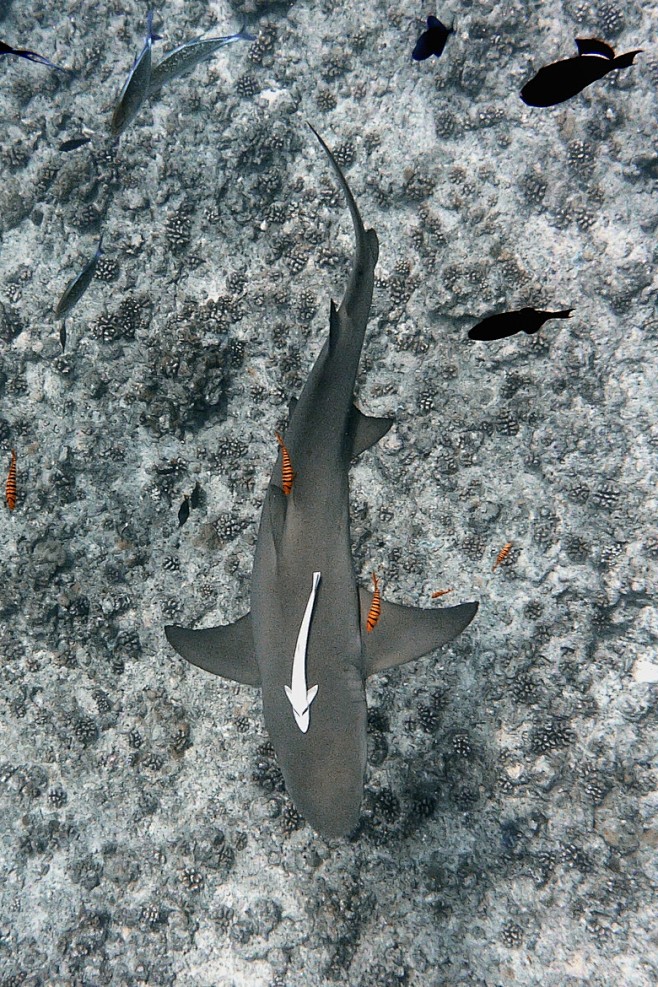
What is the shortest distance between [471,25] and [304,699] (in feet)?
30.6

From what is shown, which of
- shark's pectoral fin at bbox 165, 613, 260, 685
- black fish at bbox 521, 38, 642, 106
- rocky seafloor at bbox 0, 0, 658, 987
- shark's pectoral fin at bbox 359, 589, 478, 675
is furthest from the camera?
rocky seafloor at bbox 0, 0, 658, 987

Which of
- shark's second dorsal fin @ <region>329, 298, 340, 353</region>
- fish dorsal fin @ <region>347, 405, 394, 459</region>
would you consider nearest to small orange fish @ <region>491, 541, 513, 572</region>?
fish dorsal fin @ <region>347, 405, 394, 459</region>

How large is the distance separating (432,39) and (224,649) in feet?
19.1

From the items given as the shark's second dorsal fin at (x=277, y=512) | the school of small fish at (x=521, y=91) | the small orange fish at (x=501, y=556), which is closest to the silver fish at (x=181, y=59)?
the school of small fish at (x=521, y=91)

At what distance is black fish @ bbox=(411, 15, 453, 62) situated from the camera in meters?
4.93

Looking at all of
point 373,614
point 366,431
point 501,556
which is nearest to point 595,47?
point 366,431

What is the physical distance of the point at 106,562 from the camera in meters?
7.08

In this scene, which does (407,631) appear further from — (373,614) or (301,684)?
(301,684)

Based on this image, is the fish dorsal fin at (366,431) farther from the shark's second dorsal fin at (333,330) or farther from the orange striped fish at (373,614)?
the orange striped fish at (373,614)

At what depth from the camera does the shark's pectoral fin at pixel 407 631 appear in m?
4.43

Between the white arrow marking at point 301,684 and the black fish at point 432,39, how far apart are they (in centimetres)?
504

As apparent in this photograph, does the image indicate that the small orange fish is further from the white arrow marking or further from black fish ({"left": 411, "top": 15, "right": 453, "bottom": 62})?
black fish ({"left": 411, "top": 15, "right": 453, "bottom": 62})

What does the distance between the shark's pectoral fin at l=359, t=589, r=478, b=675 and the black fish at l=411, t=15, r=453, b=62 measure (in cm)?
499

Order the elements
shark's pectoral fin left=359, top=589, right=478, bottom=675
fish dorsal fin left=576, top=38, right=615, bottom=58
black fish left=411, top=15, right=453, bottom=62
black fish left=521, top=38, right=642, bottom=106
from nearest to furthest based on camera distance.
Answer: black fish left=521, top=38, right=642, bottom=106 < fish dorsal fin left=576, top=38, right=615, bottom=58 < shark's pectoral fin left=359, top=589, right=478, bottom=675 < black fish left=411, top=15, right=453, bottom=62
